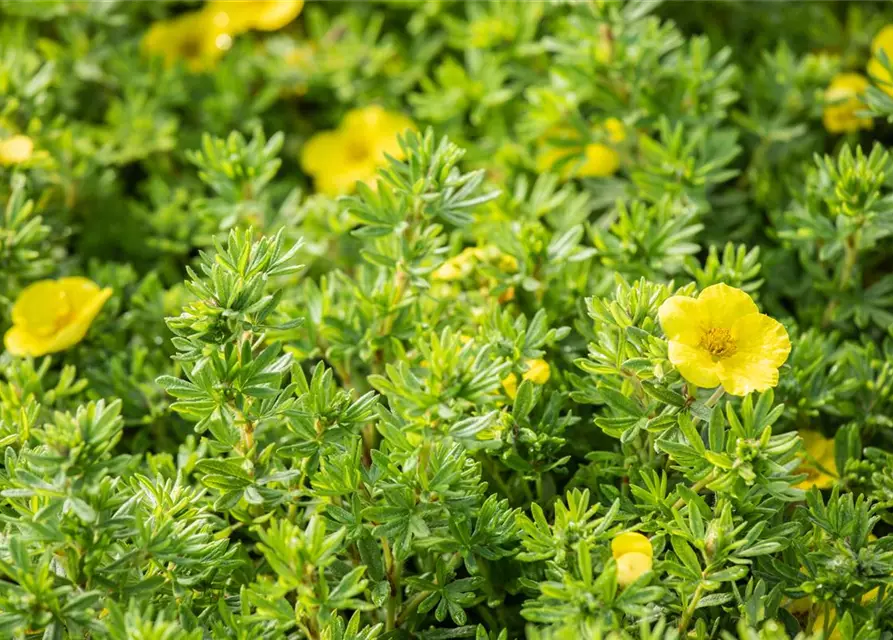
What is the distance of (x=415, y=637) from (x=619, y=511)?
41 centimetres

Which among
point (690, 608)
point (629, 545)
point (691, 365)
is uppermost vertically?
point (691, 365)

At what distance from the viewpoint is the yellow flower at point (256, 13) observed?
9.09 feet

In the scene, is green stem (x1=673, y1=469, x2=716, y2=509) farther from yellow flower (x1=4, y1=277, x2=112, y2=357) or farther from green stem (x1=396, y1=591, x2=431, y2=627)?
yellow flower (x1=4, y1=277, x2=112, y2=357)

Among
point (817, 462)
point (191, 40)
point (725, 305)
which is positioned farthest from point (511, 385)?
point (191, 40)

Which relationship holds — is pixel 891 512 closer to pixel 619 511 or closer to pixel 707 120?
pixel 619 511

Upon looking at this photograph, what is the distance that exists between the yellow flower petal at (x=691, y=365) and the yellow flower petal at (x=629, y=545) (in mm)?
261

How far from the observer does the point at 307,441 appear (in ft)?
5.37

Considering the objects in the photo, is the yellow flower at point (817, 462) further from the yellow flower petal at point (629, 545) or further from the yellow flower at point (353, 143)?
the yellow flower at point (353, 143)

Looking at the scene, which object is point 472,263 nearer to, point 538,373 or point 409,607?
point 538,373

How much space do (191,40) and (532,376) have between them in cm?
181

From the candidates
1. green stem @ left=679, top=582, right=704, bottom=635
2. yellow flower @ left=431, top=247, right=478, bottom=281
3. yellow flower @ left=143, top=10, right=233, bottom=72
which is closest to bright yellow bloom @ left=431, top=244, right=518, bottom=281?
yellow flower @ left=431, top=247, right=478, bottom=281

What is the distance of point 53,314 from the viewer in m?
2.12

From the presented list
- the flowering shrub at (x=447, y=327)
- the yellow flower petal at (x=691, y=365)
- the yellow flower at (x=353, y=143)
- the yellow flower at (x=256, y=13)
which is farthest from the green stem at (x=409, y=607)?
the yellow flower at (x=256, y=13)

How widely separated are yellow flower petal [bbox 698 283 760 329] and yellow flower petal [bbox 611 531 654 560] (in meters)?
0.37
